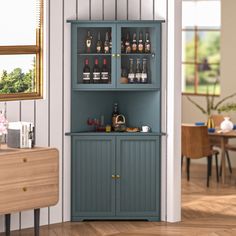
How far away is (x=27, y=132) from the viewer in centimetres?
753

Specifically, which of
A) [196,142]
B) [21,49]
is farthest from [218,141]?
[21,49]

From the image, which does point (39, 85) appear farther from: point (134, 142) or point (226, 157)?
point (226, 157)

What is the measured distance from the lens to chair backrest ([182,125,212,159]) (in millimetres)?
10586

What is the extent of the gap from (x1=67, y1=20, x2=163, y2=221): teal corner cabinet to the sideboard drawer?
32.3 inches

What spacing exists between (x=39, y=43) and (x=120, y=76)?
0.84 meters

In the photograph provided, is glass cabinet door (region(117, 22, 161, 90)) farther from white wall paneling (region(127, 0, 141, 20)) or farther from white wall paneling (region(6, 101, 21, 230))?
white wall paneling (region(6, 101, 21, 230))


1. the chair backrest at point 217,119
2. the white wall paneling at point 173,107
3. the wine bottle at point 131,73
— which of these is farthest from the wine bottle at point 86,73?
the chair backrest at point 217,119

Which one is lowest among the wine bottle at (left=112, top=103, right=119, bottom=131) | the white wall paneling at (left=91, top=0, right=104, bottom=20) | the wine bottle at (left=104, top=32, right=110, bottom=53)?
the wine bottle at (left=112, top=103, right=119, bottom=131)

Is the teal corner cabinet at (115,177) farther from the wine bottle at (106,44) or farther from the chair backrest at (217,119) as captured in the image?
the chair backrest at (217,119)

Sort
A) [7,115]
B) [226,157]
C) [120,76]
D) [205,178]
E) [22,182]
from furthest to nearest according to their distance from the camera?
[226,157] → [205,178] → [120,76] → [7,115] → [22,182]

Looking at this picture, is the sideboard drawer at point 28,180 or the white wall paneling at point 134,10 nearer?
the sideboard drawer at point 28,180

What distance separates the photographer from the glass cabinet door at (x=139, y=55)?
842 cm

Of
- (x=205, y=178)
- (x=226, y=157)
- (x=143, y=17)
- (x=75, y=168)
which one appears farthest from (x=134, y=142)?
(x=226, y=157)

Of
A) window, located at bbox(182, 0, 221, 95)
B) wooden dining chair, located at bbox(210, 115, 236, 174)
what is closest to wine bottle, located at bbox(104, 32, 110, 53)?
wooden dining chair, located at bbox(210, 115, 236, 174)
